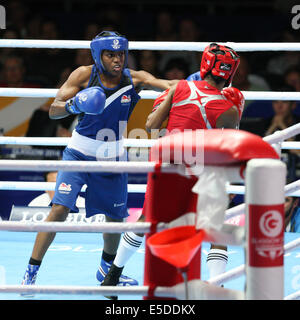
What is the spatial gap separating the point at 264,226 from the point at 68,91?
1.79m

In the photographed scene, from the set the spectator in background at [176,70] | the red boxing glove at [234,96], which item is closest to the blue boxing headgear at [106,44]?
the red boxing glove at [234,96]

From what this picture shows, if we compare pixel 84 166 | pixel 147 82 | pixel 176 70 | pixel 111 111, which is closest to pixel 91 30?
pixel 176 70

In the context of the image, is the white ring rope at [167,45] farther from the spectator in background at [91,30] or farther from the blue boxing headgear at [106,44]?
the spectator in background at [91,30]

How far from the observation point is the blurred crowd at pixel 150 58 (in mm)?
5203

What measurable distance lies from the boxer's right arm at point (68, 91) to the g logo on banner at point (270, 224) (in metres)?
1.71

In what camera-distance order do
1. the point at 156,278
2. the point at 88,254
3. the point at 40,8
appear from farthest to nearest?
the point at 40,8 < the point at 88,254 < the point at 156,278

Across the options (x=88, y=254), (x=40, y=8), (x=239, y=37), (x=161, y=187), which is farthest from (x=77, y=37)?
(x=161, y=187)

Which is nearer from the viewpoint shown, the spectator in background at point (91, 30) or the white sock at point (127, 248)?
the white sock at point (127, 248)

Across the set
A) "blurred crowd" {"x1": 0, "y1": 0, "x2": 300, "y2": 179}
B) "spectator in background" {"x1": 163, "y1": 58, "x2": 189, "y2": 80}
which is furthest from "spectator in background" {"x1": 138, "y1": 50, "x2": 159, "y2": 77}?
"spectator in background" {"x1": 163, "y1": 58, "x2": 189, "y2": 80}

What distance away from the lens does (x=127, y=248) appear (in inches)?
113
